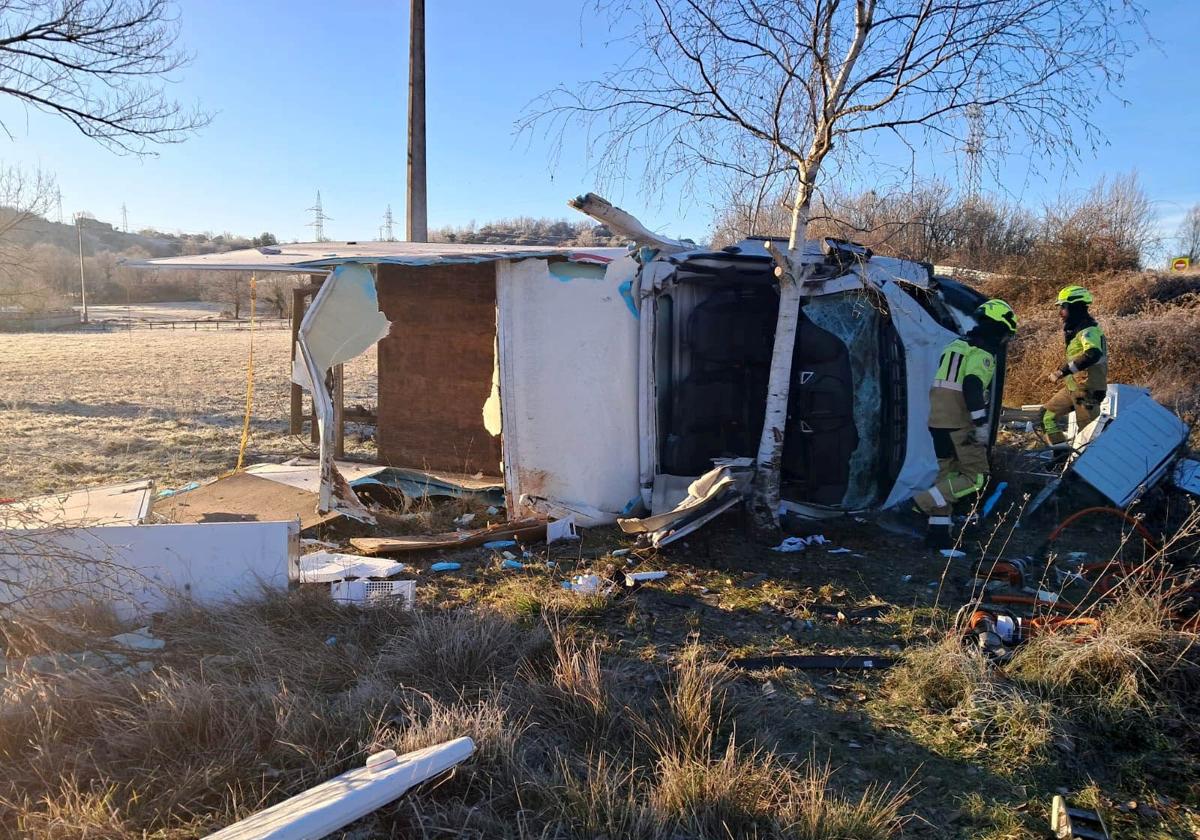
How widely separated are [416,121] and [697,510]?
1035 cm

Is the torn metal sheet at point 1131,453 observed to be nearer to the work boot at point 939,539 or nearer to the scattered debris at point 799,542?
the work boot at point 939,539

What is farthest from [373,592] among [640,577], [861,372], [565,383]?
[861,372]

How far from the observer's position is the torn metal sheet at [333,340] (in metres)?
6.18

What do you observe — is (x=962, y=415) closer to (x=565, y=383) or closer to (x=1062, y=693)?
(x=1062, y=693)

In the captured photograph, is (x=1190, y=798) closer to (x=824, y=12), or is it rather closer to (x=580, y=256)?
(x=824, y=12)

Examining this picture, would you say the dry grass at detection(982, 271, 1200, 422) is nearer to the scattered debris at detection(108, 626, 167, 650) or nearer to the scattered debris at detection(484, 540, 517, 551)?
the scattered debris at detection(484, 540, 517, 551)

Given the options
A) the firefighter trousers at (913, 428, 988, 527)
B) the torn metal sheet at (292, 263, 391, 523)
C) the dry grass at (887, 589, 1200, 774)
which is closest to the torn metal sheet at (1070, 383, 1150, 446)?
the firefighter trousers at (913, 428, 988, 527)

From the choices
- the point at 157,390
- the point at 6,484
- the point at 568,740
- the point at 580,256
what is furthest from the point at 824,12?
the point at 157,390

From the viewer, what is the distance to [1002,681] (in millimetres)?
3746

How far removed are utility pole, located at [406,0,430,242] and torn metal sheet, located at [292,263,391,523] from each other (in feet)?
24.4

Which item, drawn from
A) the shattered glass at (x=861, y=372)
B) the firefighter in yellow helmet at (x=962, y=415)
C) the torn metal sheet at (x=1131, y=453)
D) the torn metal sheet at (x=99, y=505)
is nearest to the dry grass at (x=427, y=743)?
the torn metal sheet at (x=99, y=505)

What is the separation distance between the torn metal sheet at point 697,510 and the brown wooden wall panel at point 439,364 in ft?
8.16

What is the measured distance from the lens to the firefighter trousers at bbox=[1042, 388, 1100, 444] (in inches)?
306

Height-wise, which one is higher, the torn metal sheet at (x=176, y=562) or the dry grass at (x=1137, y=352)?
the dry grass at (x=1137, y=352)
